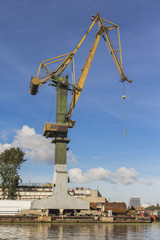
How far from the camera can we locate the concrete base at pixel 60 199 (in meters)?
49.1

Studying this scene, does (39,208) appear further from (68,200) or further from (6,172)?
(6,172)

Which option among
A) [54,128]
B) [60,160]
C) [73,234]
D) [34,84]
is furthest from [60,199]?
[34,84]

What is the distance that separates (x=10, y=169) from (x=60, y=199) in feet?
76.6

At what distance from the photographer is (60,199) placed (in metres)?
50.1

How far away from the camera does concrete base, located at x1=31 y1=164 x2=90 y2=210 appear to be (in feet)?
161

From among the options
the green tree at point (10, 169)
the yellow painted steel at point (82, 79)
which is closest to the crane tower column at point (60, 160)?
the yellow painted steel at point (82, 79)

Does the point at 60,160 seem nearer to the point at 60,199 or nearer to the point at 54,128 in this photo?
the point at 54,128

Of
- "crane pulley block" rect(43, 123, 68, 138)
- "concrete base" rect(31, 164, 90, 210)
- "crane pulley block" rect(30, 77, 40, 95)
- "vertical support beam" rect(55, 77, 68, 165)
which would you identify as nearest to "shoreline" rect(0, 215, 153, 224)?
"concrete base" rect(31, 164, 90, 210)

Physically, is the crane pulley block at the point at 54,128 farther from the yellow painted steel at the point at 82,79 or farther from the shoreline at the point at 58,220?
the shoreline at the point at 58,220

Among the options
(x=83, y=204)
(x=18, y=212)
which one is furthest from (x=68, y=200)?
(x=18, y=212)

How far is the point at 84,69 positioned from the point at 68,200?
1165 inches

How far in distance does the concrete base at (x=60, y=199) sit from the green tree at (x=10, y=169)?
17.6 metres

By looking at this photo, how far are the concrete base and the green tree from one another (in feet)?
57.8

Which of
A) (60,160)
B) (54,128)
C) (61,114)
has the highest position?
(61,114)
